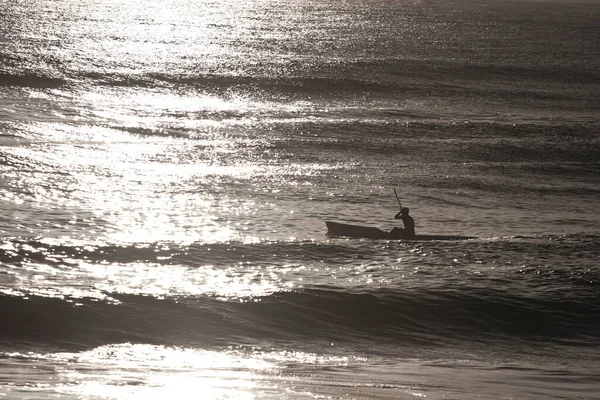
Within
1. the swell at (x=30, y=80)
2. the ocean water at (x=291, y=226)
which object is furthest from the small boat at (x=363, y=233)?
the swell at (x=30, y=80)

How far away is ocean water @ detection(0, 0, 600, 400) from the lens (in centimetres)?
1636

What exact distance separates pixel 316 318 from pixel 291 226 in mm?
8076

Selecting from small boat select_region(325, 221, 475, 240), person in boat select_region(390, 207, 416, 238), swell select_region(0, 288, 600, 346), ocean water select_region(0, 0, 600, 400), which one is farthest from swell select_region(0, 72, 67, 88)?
swell select_region(0, 288, 600, 346)

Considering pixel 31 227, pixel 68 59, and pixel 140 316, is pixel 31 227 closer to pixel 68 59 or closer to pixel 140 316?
pixel 140 316

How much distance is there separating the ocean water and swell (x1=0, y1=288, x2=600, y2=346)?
0.07 metres

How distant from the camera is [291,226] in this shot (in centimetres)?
2819

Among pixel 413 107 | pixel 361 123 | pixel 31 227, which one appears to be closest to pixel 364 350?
pixel 31 227

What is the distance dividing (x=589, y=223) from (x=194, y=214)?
1165cm

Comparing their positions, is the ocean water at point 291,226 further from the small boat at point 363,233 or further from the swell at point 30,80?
the small boat at point 363,233

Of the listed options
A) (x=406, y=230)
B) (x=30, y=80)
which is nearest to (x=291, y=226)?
(x=406, y=230)

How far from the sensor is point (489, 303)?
21.6 metres

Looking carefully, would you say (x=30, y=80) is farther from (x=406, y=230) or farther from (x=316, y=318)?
(x=316, y=318)

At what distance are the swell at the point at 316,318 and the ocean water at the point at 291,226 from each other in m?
0.07

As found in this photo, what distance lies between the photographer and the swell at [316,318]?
18828 millimetres
